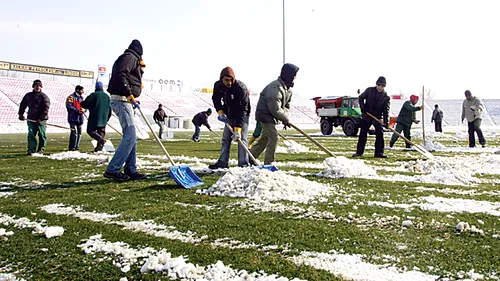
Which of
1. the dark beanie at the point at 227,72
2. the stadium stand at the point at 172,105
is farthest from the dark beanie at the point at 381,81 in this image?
the stadium stand at the point at 172,105

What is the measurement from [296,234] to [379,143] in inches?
282

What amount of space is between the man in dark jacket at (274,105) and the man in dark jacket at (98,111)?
4.64 meters

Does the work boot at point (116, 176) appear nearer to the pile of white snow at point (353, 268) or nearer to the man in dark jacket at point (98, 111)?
the pile of white snow at point (353, 268)

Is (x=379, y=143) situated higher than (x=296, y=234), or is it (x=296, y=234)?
(x=379, y=143)

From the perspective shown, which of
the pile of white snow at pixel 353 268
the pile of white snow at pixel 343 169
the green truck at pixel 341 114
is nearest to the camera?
the pile of white snow at pixel 353 268

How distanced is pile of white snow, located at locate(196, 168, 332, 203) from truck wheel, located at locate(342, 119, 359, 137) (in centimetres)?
1673

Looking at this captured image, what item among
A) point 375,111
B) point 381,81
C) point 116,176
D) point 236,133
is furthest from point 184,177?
point 381,81

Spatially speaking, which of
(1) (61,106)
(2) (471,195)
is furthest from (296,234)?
(1) (61,106)

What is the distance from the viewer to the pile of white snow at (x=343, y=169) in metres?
6.42

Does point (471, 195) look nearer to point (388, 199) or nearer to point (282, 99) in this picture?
point (388, 199)

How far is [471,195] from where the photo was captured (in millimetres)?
4945

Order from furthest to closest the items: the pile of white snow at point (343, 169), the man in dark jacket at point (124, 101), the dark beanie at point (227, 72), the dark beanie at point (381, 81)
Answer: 1. the dark beanie at point (381, 81)
2. the dark beanie at point (227, 72)
3. the pile of white snow at point (343, 169)
4. the man in dark jacket at point (124, 101)

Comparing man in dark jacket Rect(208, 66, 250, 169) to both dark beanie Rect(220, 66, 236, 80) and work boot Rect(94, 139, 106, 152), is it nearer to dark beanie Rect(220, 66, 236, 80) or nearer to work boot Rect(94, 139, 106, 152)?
dark beanie Rect(220, 66, 236, 80)

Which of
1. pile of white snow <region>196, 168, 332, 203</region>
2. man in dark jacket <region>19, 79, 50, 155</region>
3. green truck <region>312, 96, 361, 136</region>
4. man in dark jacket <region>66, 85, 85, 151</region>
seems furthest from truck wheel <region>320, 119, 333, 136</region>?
pile of white snow <region>196, 168, 332, 203</region>
